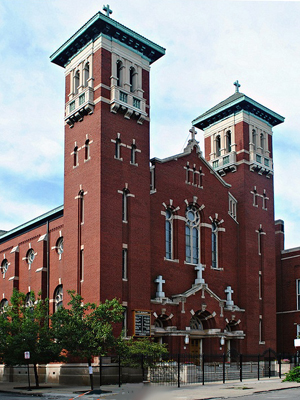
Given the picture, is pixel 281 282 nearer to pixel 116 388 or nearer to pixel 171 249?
pixel 171 249

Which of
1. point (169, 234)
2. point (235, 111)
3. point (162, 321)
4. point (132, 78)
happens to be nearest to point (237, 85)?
point (235, 111)

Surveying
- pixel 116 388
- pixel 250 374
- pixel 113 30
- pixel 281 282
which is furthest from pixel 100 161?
pixel 281 282

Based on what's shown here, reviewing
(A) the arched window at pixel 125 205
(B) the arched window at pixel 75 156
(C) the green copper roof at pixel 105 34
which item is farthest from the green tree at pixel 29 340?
(C) the green copper roof at pixel 105 34

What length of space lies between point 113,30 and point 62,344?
22.4 meters

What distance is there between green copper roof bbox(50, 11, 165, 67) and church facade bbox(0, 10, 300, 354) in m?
0.09

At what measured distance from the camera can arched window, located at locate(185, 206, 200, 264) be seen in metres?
46.4

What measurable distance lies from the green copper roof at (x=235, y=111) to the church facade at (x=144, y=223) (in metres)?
0.18

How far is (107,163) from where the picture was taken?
4050 centimetres

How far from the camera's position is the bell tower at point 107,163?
1549 inches

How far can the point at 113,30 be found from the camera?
140 feet

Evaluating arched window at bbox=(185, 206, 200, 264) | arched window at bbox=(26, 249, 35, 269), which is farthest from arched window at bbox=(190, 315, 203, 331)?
arched window at bbox=(26, 249, 35, 269)

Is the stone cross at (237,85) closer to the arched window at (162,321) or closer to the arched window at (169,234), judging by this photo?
the arched window at (169,234)

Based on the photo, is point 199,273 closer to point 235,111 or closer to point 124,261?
point 124,261

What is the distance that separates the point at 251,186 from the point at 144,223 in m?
14.9
